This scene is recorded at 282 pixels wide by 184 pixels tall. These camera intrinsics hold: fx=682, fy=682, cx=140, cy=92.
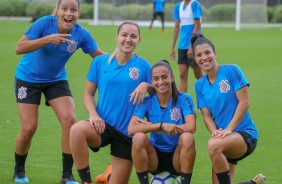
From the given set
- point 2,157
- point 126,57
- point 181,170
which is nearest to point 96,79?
point 126,57

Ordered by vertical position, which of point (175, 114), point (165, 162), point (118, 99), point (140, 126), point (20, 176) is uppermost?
point (118, 99)

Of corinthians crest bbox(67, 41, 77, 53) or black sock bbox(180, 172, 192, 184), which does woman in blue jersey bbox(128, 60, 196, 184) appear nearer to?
black sock bbox(180, 172, 192, 184)

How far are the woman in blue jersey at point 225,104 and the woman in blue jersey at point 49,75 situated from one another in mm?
1458

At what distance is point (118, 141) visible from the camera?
264 inches

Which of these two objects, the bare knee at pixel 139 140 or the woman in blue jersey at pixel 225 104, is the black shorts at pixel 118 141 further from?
the woman in blue jersey at pixel 225 104

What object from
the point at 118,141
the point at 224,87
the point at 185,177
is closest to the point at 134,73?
the point at 118,141

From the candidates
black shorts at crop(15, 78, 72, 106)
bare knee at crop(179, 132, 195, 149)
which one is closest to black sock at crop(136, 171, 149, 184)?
bare knee at crop(179, 132, 195, 149)

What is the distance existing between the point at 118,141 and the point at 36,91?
1.29 meters

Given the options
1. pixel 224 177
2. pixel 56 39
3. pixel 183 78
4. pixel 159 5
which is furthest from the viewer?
pixel 159 5

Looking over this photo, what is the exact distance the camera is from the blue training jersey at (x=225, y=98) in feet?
21.2

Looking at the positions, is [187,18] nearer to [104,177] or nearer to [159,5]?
[104,177]

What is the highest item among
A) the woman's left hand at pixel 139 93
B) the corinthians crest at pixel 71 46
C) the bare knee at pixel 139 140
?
the corinthians crest at pixel 71 46

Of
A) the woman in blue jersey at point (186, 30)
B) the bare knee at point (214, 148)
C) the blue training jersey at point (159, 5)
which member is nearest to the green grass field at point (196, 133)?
the woman in blue jersey at point (186, 30)

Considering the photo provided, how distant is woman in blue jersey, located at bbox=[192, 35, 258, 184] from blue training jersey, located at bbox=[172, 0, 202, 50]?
6.10 m
